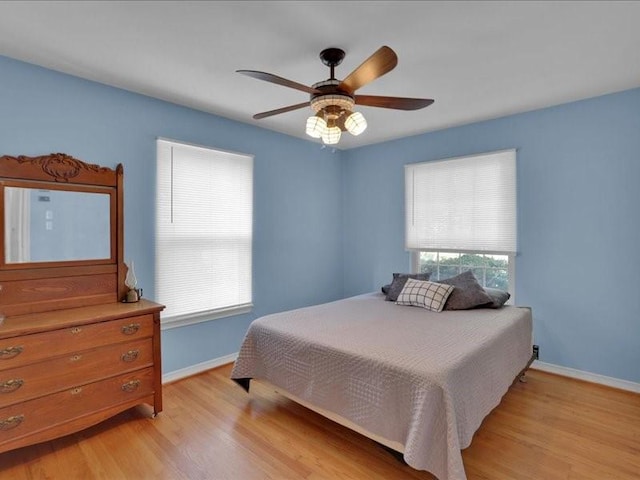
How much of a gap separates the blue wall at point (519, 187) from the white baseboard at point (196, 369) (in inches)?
1.9

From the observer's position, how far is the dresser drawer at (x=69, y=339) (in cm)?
188

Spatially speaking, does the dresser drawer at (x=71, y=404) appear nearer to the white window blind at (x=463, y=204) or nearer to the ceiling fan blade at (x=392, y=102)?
the ceiling fan blade at (x=392, y=102)

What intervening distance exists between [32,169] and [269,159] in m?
2.11

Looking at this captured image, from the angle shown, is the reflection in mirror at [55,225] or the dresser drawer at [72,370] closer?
the dresser drawer at [72,370]

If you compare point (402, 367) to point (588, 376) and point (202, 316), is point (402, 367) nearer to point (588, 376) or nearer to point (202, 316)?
point (202, 316)

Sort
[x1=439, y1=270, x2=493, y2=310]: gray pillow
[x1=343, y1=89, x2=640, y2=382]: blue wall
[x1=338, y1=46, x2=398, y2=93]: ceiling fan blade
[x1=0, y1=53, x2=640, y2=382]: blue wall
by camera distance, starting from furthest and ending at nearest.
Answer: [x1=439, y1=270, x2=493, y2=310]: gray pillow → [x1=343, y1=89, x2=640, y2=382]: blue wall → [x1=0, y1=53, x2=640, y2=382]: blue wall → [x1=338, y1=46, x2=398, y2=93]: ceiling fan blade

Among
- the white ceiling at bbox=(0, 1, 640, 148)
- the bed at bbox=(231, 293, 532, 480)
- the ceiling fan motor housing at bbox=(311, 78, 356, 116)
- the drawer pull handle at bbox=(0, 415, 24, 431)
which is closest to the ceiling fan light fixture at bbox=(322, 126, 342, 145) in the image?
the ceiling fan motor housing at bbox=(311, 78, 356, 116)

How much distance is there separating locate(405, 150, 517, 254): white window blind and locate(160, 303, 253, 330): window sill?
208cm

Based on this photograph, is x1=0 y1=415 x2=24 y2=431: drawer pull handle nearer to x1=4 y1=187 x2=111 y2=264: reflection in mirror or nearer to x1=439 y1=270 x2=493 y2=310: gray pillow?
x1=4 y1=187 x2=111 y2=264: reflection in mirror

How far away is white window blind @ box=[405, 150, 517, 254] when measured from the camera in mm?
3391

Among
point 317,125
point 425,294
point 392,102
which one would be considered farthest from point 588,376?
point 317,125

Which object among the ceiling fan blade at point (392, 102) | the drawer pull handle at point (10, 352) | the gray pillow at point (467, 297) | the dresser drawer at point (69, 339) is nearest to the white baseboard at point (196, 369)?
the dresser drawer at point (69, 339)

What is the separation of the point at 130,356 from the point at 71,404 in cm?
39

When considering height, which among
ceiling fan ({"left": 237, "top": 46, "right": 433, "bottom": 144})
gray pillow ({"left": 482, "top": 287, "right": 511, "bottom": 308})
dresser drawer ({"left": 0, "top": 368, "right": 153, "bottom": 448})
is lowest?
dresser drawer ({"left": 0, "top": 368, "right": 153, "bottom": 448})
